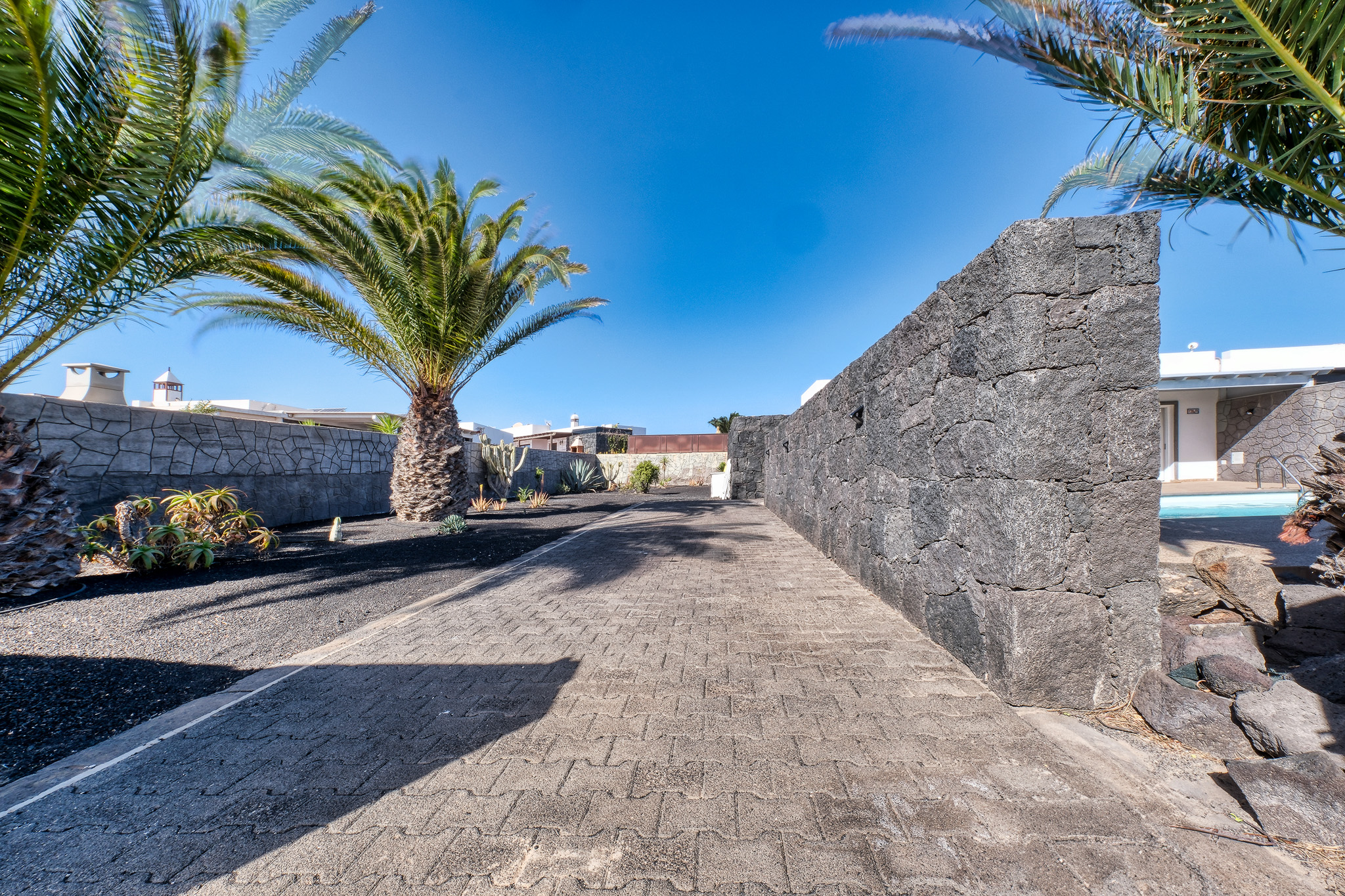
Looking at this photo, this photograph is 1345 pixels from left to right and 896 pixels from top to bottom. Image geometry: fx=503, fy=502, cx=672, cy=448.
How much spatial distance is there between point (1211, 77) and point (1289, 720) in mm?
3148

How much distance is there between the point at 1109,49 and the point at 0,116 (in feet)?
21.0

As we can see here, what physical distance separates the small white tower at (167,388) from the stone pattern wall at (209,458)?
20.6 m

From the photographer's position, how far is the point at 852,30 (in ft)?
10.1

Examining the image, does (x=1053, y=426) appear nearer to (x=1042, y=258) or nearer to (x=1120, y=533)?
(x=1120, y=533)

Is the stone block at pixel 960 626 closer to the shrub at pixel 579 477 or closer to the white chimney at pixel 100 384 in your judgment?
the white chimney at pixel 100 384

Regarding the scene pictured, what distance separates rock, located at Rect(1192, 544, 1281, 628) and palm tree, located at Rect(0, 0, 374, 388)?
7.08 metres

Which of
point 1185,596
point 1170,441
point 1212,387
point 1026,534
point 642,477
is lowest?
point 1185,596

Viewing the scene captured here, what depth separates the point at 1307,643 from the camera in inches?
91.1

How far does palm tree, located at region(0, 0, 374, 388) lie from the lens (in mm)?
3061

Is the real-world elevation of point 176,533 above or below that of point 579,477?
below

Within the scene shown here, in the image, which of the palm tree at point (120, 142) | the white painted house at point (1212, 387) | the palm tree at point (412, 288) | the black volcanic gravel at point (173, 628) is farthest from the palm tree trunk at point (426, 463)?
the white painted house at point (1212, 387)

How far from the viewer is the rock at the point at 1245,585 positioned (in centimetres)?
255

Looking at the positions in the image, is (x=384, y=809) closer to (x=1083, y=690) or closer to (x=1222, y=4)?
(x=1083, y=690)

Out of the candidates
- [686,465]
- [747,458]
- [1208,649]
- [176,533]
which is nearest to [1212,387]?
[747,458]
